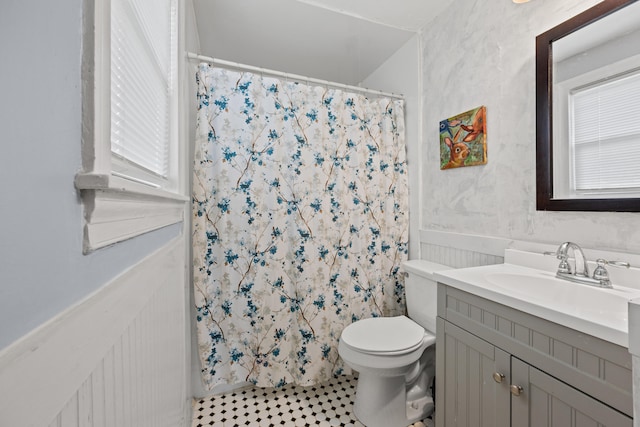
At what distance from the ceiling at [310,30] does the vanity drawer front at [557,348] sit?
66.9 inches

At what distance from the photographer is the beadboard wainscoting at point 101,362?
0.23 metres

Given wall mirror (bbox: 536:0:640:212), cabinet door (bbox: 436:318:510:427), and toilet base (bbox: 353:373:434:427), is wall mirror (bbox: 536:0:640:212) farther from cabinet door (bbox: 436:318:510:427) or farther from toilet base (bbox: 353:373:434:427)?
toilet base (bbox: 353:373:434:427)

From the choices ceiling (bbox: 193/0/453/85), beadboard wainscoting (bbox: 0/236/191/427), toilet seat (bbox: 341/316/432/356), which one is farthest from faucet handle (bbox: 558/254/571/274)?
ceiling (bbox: 193/0/453/85)

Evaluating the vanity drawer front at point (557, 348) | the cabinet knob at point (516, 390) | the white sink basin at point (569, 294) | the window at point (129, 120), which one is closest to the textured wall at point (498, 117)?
the white sink basin at point (569, 294)

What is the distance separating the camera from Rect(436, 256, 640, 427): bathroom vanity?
0.69 m

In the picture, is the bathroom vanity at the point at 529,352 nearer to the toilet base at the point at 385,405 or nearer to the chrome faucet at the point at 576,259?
the chrome faucet at the point at 576,259

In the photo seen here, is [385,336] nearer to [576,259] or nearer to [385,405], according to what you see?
[385,405]

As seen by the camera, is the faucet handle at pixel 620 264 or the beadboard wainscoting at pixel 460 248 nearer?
the faucet handle at pixel 620 264

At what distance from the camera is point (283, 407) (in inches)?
63.4

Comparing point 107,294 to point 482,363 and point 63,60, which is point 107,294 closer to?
point 63,60

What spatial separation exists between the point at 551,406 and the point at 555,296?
42 cm

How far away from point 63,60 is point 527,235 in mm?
1596

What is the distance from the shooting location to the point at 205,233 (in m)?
1.58

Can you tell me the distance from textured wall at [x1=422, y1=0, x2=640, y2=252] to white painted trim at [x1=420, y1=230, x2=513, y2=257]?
4 centimetres
